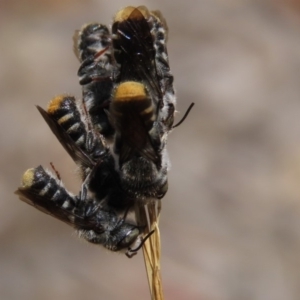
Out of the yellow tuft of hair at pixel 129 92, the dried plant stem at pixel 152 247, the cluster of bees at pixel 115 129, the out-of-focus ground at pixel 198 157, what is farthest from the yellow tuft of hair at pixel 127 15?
the out-of-focus ground at pixel 198 157

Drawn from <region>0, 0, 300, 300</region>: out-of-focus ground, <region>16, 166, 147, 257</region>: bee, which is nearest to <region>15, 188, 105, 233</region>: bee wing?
<region>16, 166, 147, 257</region>: bee

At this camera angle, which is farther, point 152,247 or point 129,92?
point 152,247

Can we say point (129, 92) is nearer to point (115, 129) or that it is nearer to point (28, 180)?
point (115, 129)

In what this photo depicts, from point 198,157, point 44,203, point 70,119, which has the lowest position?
point 44,203

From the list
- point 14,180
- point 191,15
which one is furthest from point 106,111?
point 191,15

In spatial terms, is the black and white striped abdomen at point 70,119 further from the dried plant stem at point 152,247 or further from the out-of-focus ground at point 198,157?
the out-of-focus ground at point 198,157

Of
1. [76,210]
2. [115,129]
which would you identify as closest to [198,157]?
[76,210]

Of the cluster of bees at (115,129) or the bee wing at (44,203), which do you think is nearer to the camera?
the cluster of bees at (115,129)
